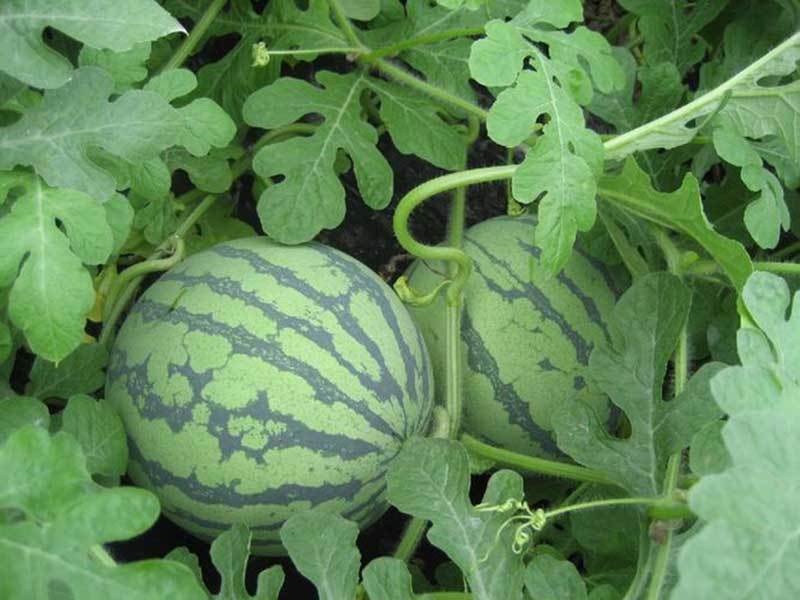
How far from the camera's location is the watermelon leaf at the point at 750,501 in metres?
1.14

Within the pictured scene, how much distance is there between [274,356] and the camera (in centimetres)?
182

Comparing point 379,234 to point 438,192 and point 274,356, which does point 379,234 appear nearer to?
point 438,192

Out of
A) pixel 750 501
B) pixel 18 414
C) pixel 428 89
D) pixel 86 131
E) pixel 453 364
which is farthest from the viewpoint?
pixel 428 89

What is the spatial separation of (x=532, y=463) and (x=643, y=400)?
0.26 metres

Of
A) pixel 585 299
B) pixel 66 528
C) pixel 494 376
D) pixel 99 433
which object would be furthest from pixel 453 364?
pixel 66 528

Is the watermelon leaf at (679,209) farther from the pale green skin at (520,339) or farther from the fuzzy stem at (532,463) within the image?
the fuzzy stem at (532,463)

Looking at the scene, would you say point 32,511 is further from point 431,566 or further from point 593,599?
point 431,566

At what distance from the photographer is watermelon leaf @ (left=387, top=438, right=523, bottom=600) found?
5.68 ft

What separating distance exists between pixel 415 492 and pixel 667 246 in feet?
2.23

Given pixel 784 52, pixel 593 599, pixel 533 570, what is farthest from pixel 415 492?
pixel 784 52

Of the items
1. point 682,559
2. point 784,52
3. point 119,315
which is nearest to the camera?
point 682,559

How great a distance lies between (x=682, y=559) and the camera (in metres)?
1.12

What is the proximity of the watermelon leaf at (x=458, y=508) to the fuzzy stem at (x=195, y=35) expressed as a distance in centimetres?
91

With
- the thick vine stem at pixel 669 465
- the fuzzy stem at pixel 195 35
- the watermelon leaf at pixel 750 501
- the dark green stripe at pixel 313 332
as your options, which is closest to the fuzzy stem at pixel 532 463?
the thick vine stem at pixel 669 465
